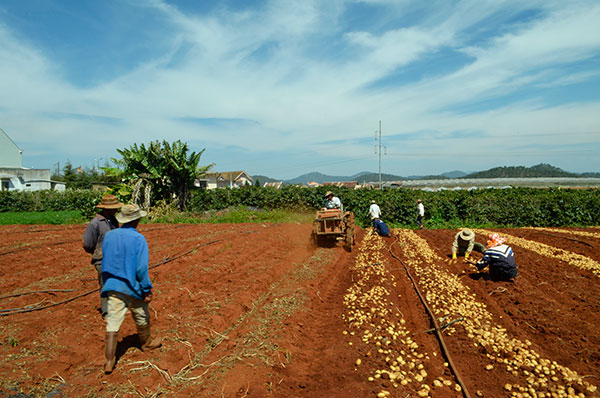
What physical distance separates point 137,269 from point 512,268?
7.41 metres

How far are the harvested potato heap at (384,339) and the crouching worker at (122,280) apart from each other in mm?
2941

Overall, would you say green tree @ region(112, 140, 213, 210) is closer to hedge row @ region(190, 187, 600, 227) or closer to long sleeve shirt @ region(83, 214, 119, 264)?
hedge row @ region(190, 187, 600, 227)

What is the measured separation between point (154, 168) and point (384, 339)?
70.3 feet

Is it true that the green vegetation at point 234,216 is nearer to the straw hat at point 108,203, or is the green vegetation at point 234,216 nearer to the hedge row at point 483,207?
the hedge row at point 483,207

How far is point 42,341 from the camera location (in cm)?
516

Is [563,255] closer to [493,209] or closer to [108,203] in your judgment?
[493,209]

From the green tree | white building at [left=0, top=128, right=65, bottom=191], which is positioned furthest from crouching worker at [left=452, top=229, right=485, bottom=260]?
white building at [left=0, top=128, right=65, bottom=191]


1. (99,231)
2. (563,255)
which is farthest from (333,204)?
(99,231)

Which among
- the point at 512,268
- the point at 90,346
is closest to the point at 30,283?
the point at 90,346

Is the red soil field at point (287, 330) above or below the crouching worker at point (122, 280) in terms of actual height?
below

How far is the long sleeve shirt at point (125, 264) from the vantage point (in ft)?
14.5

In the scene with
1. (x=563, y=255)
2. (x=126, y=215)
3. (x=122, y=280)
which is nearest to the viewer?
(x=122, y=280)

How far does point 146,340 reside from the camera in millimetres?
4836

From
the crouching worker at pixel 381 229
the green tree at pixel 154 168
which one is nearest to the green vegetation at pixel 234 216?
the green tree at pixel 154 168
